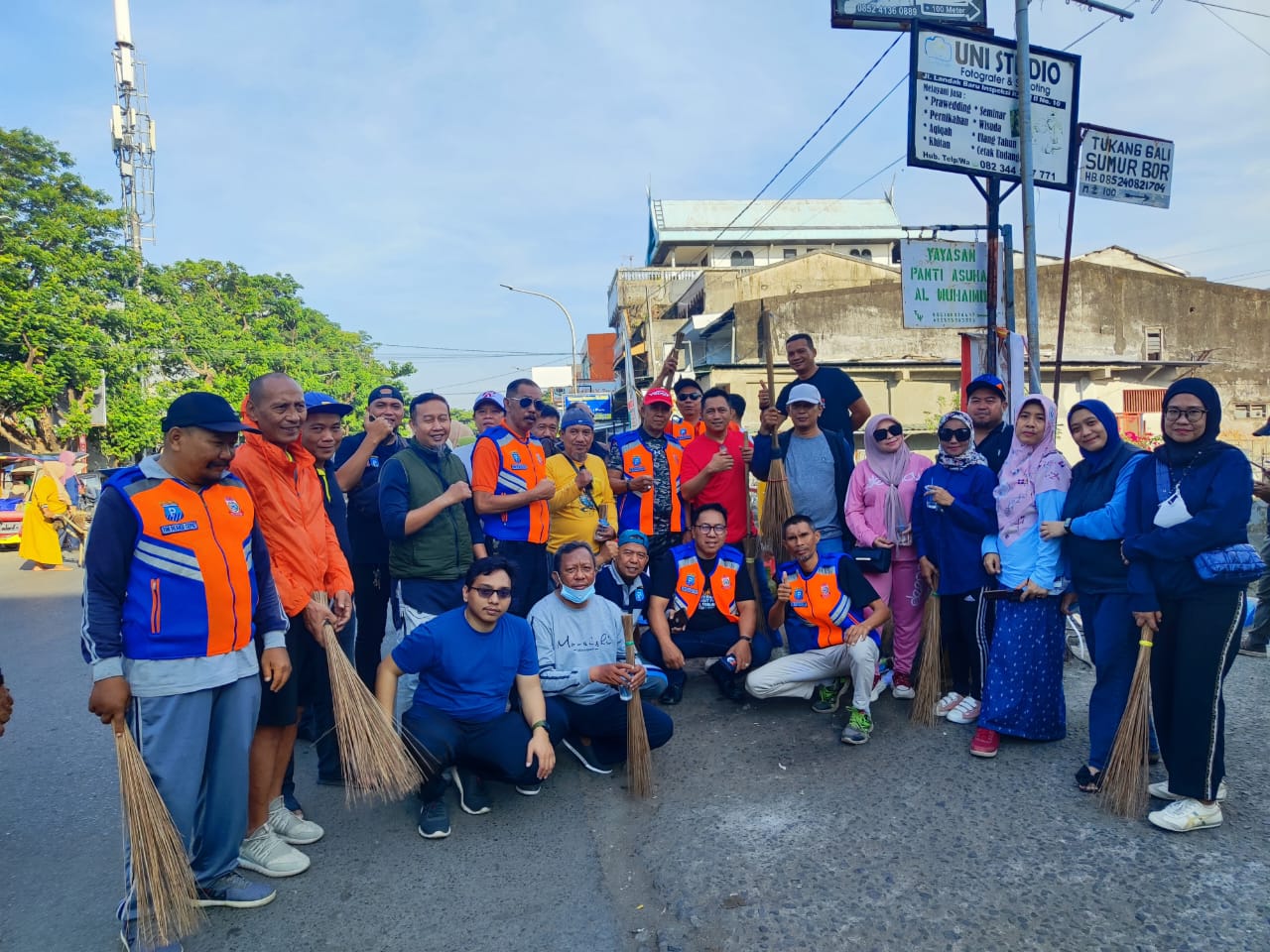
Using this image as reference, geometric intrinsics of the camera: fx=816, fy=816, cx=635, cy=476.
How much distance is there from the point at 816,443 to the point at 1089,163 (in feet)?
11.9

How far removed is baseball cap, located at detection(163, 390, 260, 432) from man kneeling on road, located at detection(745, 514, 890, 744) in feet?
9.87

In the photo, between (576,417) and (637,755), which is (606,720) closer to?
(637,755)

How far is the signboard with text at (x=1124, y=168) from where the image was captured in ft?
21.3

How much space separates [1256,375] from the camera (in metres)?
22.6

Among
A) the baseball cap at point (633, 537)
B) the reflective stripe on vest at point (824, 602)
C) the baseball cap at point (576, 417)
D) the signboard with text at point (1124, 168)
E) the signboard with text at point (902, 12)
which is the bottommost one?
the reflective stripe on vest at point (824, 602)

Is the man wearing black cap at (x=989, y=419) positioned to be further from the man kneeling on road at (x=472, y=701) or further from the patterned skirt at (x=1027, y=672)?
the man kneeling on road at (x=472, y=701)

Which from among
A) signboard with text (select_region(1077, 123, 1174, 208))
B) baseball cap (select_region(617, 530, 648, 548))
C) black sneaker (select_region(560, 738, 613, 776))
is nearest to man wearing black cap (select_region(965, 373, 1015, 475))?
baseball cap (select_region(617, 530, 648, 548))

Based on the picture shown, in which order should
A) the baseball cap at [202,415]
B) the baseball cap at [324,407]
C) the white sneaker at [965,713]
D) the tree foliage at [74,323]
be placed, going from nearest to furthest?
the baseball cap at [202,415]
the baseball cap at [324,407]
the white sneaker at [965,713]
the tree foliage at [74,323]

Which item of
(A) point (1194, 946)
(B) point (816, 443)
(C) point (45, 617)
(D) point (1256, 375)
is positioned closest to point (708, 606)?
(B) point (816, 443)

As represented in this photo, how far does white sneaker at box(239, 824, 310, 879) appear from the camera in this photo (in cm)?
315

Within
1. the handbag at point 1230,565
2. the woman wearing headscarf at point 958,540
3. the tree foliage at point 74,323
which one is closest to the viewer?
the handbag at point 1230,565

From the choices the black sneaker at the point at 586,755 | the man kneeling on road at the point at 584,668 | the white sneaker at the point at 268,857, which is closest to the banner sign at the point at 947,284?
the man kneeling on road at the point at 584,668

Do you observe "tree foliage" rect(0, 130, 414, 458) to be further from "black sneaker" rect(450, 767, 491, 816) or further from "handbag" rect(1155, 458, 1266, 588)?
"handbag" rect(1155, 458, 1266, 588)

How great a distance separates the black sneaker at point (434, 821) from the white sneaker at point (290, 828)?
43 centimetres
